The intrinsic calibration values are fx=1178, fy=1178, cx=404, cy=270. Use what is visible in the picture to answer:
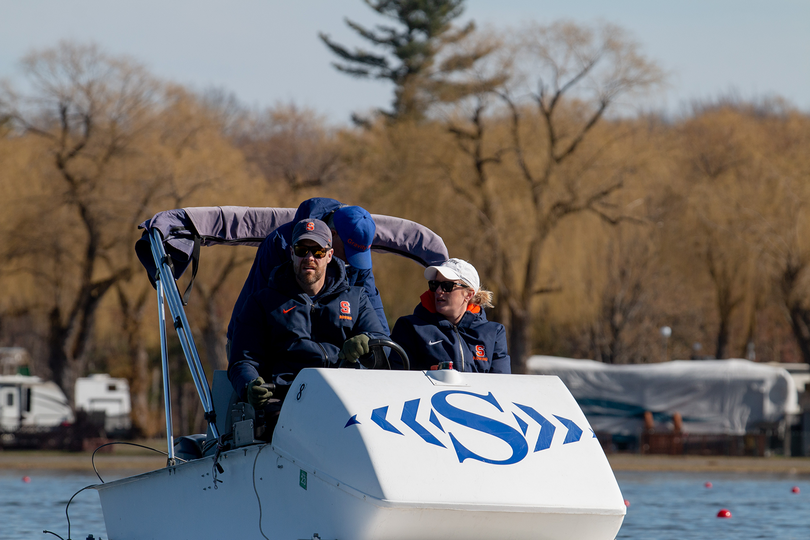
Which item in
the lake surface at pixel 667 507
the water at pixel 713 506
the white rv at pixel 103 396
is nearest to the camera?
the lake surface at pixel 667 507

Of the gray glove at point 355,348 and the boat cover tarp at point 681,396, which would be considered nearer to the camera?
the gray glove at point 355,348

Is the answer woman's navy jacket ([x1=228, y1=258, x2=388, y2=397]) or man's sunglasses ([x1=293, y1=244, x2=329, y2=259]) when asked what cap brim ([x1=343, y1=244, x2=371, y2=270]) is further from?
man's sunglasses ([x1=293, y1=244, x2=329, y2=259])

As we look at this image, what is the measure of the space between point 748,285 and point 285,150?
25008 millimetres

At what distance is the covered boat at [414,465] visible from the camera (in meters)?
6.08

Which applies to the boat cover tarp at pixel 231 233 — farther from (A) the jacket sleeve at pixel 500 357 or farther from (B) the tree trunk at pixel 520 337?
(B) the tree trunk at pixel 520 337

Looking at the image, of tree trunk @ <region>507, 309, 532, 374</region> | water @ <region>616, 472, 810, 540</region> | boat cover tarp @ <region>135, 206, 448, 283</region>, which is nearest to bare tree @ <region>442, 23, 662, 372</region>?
tree trunk @ <region>507, 309, 532, 374</region>

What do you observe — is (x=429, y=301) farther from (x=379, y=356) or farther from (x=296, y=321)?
(x=296, y=321)

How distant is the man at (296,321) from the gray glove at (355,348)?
232 mm

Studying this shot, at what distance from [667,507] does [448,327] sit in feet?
31.8

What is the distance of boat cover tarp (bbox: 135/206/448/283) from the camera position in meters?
9.59

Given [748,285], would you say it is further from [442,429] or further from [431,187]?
[442,429]

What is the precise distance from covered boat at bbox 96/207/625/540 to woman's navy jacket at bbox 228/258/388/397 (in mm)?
296

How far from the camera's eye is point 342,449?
619 cm

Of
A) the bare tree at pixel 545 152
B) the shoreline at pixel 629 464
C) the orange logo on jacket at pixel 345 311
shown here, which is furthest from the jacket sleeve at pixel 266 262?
the bare tree at pixel 545 152
